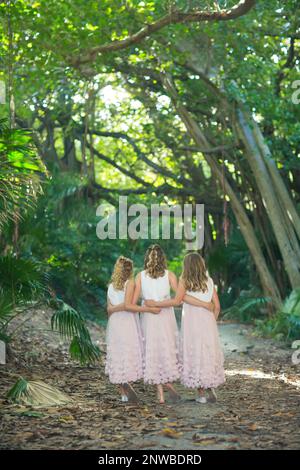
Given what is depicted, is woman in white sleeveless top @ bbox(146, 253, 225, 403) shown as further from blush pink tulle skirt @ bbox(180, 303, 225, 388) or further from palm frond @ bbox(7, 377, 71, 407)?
palm frond @ bbox(7, 377, 71, 407)

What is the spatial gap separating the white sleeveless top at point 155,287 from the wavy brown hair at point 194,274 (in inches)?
7.7

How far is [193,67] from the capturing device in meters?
15.1

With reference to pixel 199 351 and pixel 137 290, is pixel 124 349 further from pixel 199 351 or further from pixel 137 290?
pixel 199 351

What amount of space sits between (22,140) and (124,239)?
10.9 m

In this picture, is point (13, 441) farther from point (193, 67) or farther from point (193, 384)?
point (193, 67)

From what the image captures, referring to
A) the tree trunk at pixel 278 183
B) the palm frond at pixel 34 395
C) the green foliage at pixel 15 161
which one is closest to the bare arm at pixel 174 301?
the palm frond at pixel 34 395

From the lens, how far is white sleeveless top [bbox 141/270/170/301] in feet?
26.6

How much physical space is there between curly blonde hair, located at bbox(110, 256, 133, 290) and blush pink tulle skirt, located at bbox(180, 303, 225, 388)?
66 centimetres

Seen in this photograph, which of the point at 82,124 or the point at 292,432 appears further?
the point at 82,124

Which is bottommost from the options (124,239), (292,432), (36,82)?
(292,432)

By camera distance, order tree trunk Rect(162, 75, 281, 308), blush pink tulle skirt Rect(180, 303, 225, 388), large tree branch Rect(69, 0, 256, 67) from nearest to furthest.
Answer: blush pink tulle skirt Rect(180, 303, 225, 388) → large tree branch Rect(69, 0, 256, 67) → tree trunk Rect(162, 75, 281, 308)

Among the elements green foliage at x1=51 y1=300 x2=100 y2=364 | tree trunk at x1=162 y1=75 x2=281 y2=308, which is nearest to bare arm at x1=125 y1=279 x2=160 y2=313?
green foliage at x1=51 y1=300 x2=100 y2=364
